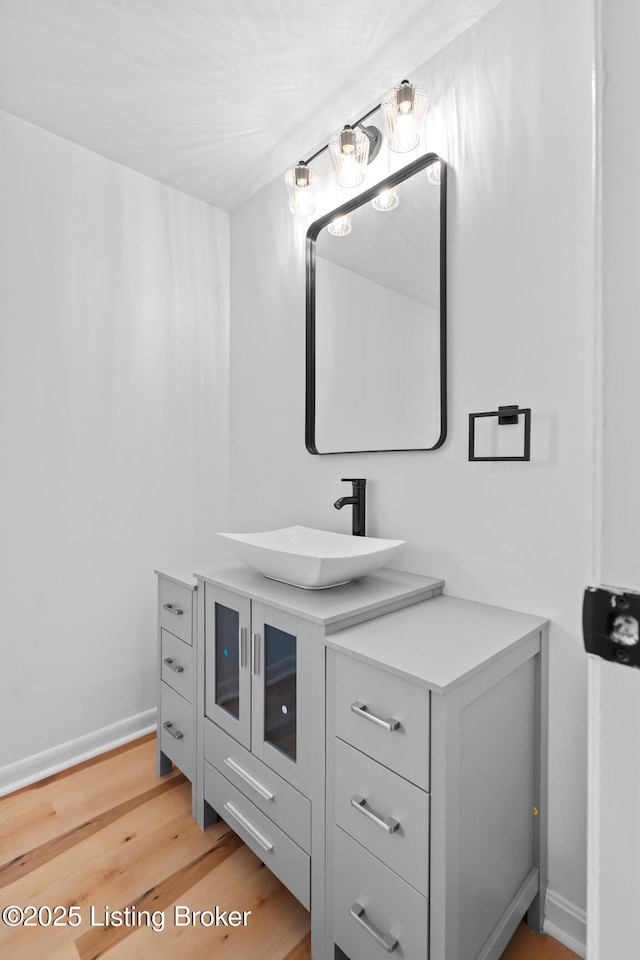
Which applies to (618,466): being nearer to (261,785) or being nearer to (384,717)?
(384,717)

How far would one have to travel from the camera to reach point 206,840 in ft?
4.94

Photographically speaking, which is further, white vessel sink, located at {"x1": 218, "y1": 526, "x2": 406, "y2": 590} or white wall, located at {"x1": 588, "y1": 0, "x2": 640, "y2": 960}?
white vessel sink, located at {"x1": 218, "y1": 526, "x2": 406, "y2": 590}

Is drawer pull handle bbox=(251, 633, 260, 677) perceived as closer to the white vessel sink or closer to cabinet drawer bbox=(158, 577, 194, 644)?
the white vessel sink

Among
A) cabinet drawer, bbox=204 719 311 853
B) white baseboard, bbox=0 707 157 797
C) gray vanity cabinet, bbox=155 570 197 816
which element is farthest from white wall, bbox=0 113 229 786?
cabinet drawer, bbox=204 719 311 853

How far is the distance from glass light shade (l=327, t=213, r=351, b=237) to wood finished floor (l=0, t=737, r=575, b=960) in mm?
2123

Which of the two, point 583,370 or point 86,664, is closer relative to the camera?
point 583,370

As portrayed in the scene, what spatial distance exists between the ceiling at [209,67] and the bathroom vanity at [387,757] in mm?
1646

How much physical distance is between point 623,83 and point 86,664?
7.44ft

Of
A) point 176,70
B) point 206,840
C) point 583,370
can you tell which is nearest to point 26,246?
point 176,70

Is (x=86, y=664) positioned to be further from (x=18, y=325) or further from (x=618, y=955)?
(x=618, y=955)

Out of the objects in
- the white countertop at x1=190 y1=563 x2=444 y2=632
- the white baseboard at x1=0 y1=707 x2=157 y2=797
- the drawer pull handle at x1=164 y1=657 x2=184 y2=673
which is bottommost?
the white baseboard at x1=0 y1=707 x2=157 y2=797

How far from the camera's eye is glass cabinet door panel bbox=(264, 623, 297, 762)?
1.21m

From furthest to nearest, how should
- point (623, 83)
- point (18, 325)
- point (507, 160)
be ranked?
point (18, 325) < point (507, 160) < point (623, 83)

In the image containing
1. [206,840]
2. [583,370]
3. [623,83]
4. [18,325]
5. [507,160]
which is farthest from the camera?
[18,325]
